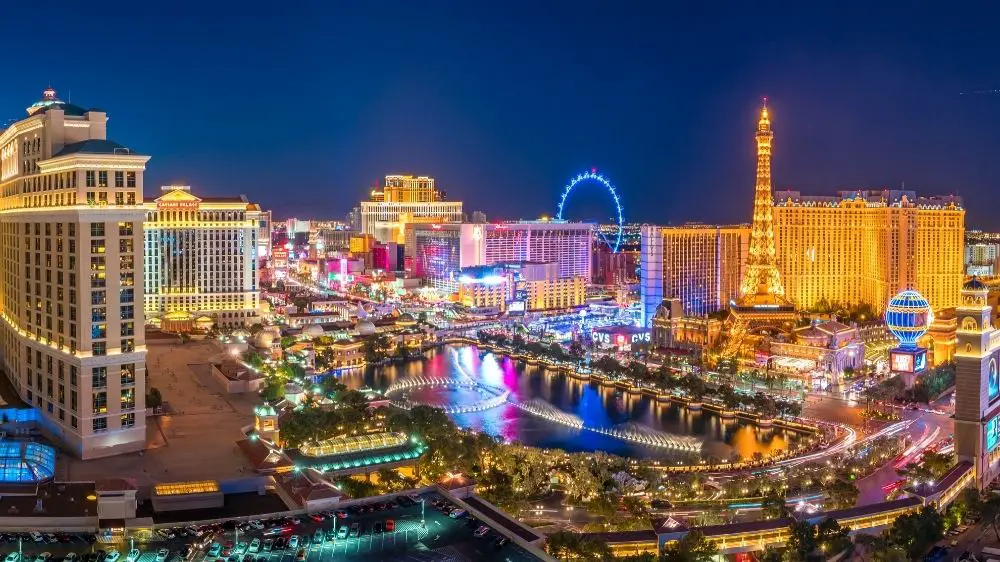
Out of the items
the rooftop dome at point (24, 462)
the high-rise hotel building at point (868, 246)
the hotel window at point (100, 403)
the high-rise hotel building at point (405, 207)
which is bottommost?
the rooftop dome at point (24, 462)

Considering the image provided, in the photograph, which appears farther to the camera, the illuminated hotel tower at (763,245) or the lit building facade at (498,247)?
the lit building facade at (498,247)

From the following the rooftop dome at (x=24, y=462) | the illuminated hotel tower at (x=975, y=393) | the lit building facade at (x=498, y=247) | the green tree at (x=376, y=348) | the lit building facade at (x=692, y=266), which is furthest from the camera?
the lit building facade at (x=498, y=247)

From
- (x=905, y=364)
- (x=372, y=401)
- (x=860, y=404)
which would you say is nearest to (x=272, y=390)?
(x=372, y=401)

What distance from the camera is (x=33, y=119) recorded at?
1886cm

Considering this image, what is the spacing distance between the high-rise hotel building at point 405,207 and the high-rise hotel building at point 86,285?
50566 mm

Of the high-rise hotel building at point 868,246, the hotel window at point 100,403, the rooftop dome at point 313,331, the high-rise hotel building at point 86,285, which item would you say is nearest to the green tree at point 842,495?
the high-rise hotel building at point 86,285

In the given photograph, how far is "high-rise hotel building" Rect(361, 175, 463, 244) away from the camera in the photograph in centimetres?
6975

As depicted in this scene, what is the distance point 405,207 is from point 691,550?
58.0 metres

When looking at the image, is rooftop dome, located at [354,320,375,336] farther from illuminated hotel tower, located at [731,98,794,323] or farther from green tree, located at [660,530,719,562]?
green tree, located at [660,530,719,562]

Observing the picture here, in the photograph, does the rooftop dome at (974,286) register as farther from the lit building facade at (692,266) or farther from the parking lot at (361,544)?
the lit building facade at (692,266)

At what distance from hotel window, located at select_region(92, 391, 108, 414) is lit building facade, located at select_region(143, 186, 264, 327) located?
2125 centimetres

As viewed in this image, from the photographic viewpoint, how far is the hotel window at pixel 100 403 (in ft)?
56.3

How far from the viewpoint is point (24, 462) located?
1538 cm

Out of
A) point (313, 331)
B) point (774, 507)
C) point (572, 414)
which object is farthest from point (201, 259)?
point (774, 507)
